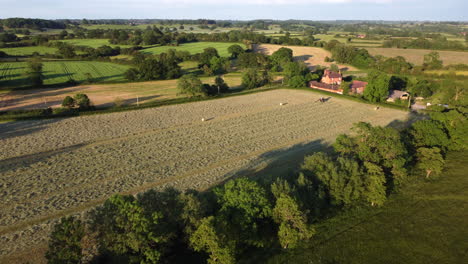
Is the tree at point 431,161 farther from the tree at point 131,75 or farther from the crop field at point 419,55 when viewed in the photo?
the crop field at point 419,55

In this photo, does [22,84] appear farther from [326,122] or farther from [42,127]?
[326,122]

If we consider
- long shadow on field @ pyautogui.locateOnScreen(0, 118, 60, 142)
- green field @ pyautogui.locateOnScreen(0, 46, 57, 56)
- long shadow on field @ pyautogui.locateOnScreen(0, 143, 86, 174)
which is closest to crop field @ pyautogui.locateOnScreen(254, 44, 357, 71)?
long shadow on field @ pyautogui.locateOnScreen(0, 118, 60, 142)

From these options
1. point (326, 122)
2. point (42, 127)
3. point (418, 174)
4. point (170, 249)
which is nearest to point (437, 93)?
point (326, 122)

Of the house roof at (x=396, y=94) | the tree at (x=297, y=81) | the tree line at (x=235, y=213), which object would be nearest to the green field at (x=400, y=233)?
the tree line at (x=235, y=213)

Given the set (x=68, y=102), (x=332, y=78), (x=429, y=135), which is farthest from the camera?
(x=332, y=78)

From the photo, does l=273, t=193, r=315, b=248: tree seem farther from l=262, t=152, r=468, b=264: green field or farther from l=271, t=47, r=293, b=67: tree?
l=271, t=47, r=293, b=67: tree

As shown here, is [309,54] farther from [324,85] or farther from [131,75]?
[131,75]

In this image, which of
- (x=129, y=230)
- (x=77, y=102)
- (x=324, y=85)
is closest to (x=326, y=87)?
(x=324, y=85)
